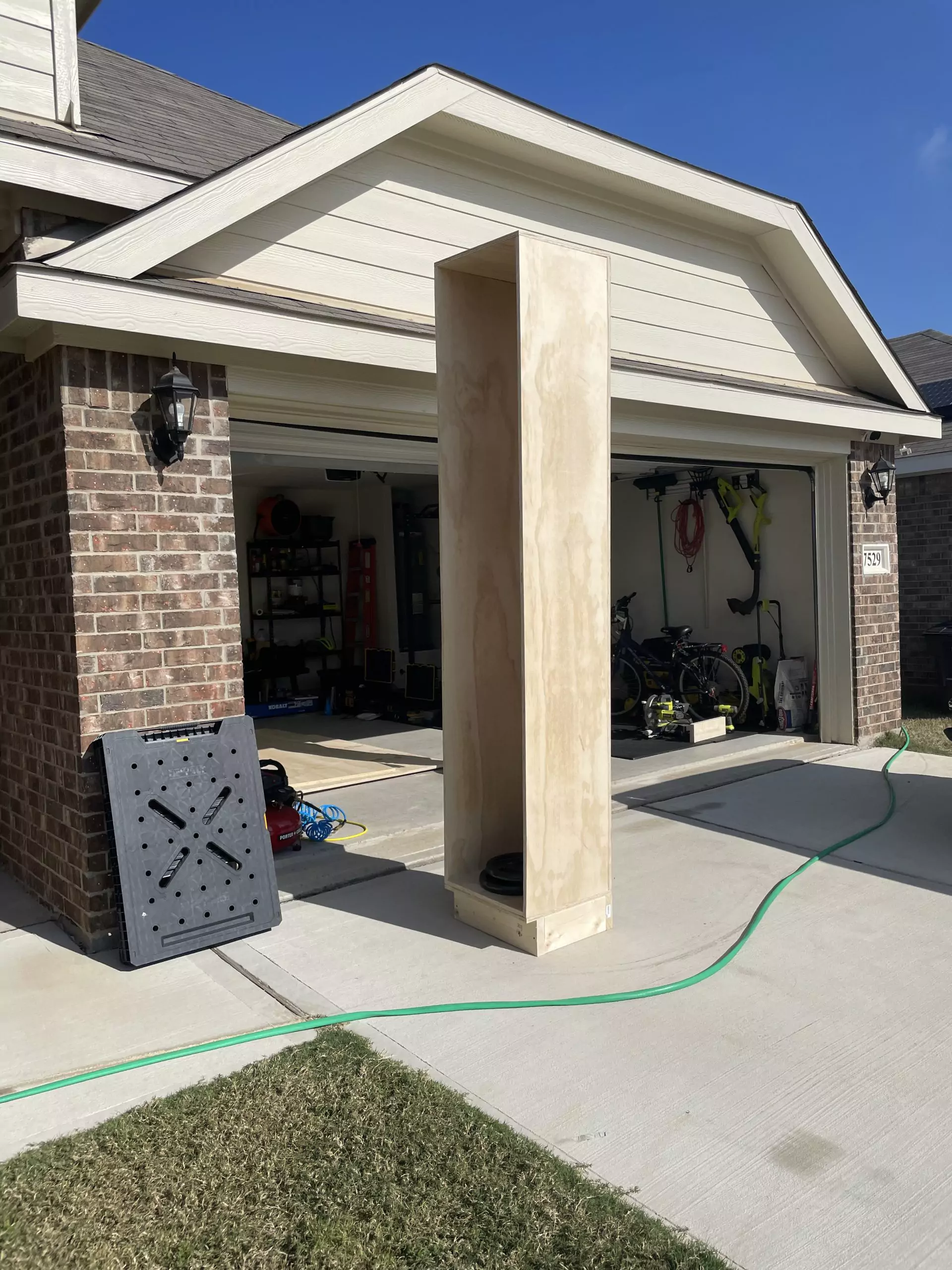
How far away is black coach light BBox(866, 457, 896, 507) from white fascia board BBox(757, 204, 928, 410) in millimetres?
520

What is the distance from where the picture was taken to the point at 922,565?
416 inches

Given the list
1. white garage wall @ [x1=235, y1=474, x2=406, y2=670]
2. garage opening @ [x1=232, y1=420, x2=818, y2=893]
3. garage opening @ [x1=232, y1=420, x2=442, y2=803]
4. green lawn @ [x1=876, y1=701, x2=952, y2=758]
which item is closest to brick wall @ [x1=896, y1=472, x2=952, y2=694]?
green lawn @ [x1=876, y1=701, x2=952, y2=758]

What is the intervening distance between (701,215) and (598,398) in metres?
3.33

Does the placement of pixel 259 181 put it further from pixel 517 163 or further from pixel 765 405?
pixel 765 405

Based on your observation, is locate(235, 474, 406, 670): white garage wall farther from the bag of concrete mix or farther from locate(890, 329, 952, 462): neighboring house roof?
locate(890, 329, 952, 462): neighboring house roof

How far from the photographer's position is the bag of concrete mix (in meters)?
8.06

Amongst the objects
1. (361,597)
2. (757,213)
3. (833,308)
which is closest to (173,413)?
(757,213)

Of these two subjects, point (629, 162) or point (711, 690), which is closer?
point (629, 162)

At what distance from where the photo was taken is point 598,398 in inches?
142

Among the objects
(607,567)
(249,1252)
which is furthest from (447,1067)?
(607,567)

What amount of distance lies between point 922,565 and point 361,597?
6532mm

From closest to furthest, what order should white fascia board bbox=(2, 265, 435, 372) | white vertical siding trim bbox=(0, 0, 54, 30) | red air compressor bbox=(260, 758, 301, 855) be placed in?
white fascia board bbox=(2, 265, 435, 372) < white vertical siding trim bbox=(0, 0, 54, 30) < red air compressor bbox=(260, 758, 301, 855)

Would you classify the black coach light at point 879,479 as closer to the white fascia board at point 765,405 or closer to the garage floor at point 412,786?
the white fascia board at point 765,405

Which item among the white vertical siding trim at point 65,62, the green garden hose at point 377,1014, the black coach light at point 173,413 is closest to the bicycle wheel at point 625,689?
the green garden hose at point 377,1014
